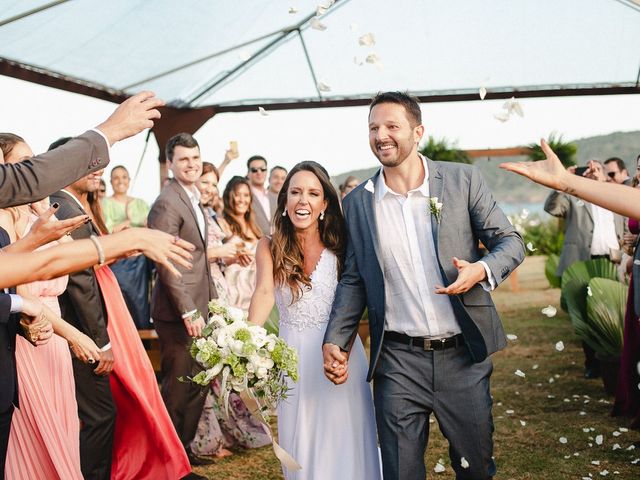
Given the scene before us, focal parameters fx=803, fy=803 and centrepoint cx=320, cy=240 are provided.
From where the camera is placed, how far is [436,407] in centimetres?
373

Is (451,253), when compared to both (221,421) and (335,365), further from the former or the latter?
(221,421)

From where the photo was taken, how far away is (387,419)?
3754 mm

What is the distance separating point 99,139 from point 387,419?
189 centimetres

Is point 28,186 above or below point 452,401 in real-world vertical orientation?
above

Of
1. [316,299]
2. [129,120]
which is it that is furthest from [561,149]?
[129,120]

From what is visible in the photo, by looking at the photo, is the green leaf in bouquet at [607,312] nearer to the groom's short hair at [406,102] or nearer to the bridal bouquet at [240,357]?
the groom's short hair at [406,102]

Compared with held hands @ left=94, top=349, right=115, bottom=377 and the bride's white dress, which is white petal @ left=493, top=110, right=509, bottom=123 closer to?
the bride's white dress

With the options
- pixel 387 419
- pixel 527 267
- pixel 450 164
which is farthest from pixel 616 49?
pixel 527 267

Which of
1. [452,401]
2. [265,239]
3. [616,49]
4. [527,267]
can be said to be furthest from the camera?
[527,267]

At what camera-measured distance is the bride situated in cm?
409

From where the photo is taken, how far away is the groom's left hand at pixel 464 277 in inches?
131

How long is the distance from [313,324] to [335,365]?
18.0 inches

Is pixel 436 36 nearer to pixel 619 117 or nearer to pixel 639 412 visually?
pixel 639 412

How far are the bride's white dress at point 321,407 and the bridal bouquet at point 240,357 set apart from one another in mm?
543
